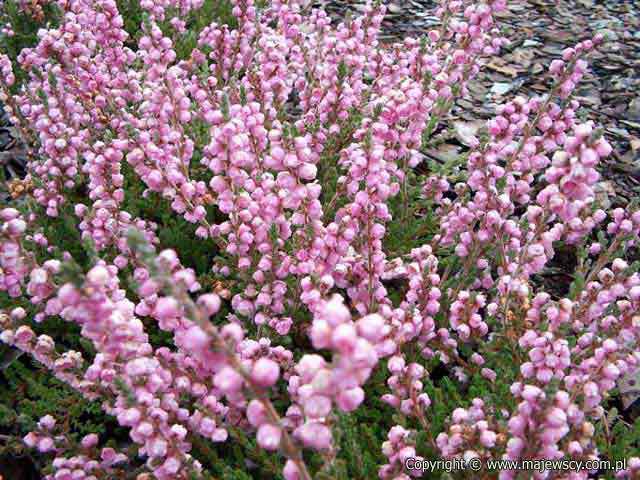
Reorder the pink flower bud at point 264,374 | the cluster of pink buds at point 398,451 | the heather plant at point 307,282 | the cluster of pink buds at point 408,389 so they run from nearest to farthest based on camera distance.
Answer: the pink flower bud at point 264,374 → the heather plant at point 307,282 → the cluster of pink buds at point 398,451 → the cluster of pink buds at point 408,389

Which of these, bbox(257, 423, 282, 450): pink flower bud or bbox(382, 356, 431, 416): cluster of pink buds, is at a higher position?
bbox(257, 423, 282, 450): pink flower bud

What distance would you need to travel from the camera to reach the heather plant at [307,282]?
1680 millimetres

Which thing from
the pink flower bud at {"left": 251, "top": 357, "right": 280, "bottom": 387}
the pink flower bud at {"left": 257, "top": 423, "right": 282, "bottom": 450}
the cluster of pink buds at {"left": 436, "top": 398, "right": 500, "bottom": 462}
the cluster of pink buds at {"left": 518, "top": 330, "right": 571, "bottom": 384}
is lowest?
the cluster of pink buds at {"left": 436, "top": 398, "right": 500, "bottom": 462}

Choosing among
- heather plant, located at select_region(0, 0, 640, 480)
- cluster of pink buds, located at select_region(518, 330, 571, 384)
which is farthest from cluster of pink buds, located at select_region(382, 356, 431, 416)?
cluster of pink buds, located at select_region(518, 330, 571, 384)

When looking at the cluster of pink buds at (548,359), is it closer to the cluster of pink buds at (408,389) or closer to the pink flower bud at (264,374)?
the cluster of pink buds at (408,389)

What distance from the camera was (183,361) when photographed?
2383 millimetres

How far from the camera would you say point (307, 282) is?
2.23m

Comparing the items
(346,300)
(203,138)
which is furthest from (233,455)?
(203,138)

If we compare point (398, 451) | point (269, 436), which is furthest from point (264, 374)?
point (398, 451)

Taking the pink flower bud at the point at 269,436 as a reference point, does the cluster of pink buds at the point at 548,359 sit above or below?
below

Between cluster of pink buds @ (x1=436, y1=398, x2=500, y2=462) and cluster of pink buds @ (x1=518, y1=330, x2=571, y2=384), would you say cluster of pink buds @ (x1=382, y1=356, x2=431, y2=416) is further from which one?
cluster of pink buds @ (x1=518, y1=330, x2=571, y2=384)

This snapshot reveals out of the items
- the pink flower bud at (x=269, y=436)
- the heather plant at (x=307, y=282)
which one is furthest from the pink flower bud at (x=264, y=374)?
the pink flower bud at (x=269, y=436)

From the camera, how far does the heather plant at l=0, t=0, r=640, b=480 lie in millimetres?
1680

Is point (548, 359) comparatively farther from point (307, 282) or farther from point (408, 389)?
point (307, 282)
